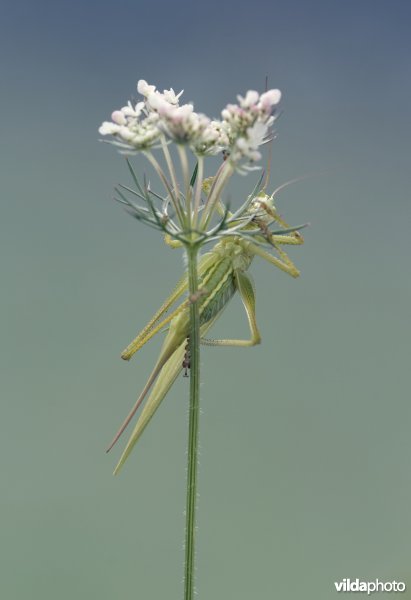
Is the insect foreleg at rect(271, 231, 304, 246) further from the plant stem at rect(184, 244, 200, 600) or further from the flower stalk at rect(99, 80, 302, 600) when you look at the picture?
the plant stem at rect(184, 244, 200, 600)

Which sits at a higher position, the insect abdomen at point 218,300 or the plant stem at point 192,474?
the insect abdomen at point 218,300

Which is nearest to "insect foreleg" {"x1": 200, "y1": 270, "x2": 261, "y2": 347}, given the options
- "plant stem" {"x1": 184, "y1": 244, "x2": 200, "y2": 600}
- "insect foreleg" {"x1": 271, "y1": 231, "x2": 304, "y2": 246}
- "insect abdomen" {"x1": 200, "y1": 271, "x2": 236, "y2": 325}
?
"insect abdomen" {"x1": 200, "y1": 271, "x2": 236, "y2": 325}

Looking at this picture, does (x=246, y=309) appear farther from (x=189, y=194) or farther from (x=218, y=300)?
(x=189, y=194)

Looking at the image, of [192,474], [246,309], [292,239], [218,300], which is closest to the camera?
[192,474]

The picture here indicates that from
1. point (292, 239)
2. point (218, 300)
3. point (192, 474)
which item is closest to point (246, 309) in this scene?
point (218, 300)

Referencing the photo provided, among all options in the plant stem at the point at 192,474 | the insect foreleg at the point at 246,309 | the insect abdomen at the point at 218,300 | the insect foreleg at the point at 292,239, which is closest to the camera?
the plant stem at the point at 192,474

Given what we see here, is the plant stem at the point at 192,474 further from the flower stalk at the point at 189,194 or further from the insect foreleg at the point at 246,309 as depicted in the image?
the insect foreleg at the point at 246,309

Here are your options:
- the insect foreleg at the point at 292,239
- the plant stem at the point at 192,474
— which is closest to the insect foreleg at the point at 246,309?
the insect foreleg at the point at 292,239

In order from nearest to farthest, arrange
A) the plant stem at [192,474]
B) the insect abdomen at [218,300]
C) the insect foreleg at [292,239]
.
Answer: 1. the plant stem at [192,474]
2. the insect abdomen at [218,300]
3. the insect foreleg at [292,239]
